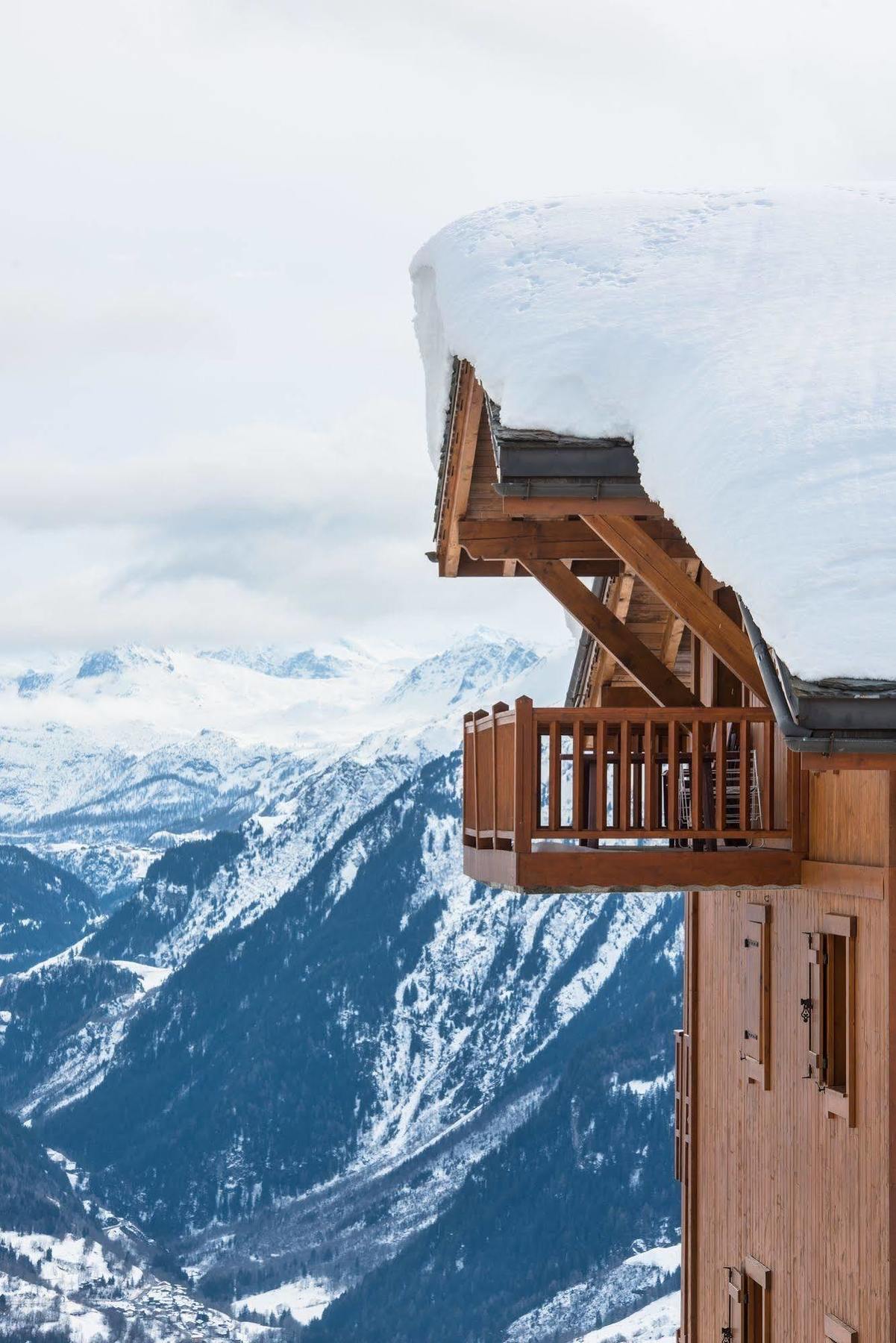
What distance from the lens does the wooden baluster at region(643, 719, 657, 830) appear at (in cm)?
1031

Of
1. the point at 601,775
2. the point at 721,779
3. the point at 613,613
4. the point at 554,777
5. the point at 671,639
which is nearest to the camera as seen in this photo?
the point at 554,777

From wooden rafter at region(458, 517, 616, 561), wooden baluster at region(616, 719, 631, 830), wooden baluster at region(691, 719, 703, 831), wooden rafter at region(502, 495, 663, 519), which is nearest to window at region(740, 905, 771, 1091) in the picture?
wooden baluster at region(691, 719, 703, 831)

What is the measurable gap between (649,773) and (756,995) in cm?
326

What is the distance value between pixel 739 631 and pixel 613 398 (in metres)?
2.91

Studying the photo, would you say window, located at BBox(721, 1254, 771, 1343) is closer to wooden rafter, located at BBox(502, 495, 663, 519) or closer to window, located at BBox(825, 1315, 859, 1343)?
window, located at BBox(825, 1315, 859, 1343)

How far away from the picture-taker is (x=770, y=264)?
10.1 m

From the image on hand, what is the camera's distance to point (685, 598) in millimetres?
10984

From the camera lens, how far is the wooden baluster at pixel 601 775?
1012 centimetres

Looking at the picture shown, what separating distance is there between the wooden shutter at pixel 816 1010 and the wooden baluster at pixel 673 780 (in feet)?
4.07

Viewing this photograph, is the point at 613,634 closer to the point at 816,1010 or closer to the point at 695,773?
the point at 695,773

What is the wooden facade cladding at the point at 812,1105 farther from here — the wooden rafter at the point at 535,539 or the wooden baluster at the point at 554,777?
the wooden rafter at the point at 535,539

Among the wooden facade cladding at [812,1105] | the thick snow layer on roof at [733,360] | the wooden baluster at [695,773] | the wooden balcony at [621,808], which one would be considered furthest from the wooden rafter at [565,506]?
the wooden facade cladding at [812,1105]

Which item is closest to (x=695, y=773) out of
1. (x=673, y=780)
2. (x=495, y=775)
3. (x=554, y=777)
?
(x=673, y=780)

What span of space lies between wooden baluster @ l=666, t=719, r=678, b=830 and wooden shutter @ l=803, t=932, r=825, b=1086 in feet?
4.07
